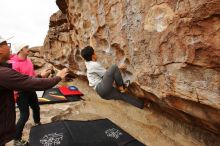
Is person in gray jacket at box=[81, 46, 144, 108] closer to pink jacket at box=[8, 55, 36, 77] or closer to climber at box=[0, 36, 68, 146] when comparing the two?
pink jacket at box=[8, 55, 36, 77]

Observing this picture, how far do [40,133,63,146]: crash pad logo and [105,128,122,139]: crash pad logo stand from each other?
0.95 meters

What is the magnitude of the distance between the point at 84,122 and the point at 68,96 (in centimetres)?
281

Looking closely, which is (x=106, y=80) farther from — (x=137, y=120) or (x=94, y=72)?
(x=137, y=120)

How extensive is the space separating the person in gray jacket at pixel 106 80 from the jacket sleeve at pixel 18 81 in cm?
175

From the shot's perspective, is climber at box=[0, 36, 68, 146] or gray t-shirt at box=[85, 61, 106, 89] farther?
gray t-shirt at box=[85, 61, 106, 89]

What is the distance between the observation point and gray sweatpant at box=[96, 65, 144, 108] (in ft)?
15.7

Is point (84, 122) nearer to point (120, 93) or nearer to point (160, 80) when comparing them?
point (120, 93)

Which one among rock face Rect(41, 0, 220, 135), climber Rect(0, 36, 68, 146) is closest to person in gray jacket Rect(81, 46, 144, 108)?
rock face Rect(41, 0, 220, 135)

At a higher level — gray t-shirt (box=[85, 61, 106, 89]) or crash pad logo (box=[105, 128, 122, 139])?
Answer: gray t-shirt (box=[85, 61, 106, 89])

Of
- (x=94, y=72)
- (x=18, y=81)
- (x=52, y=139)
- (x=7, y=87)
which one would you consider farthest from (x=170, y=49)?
(x=52, y=139)

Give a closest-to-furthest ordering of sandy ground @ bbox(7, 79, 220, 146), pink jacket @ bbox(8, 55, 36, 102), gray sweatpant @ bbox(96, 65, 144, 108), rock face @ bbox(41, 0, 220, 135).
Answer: rock face @ bbox(41, 0, 220, 135), sandy ground @ bbox(7, 79, 220, 146), gray sweatpant @ bbox(96, 65, 144, 108), pink jacket @ bbox(8, 55, 36, 102)

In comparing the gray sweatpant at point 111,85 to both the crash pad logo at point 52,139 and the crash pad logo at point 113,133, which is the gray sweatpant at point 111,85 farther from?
the crash pad logo at point 52,139

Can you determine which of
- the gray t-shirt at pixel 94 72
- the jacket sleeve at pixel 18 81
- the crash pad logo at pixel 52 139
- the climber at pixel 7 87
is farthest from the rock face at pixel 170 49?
the climber at pixel 7 87

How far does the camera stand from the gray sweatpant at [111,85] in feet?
15.7
